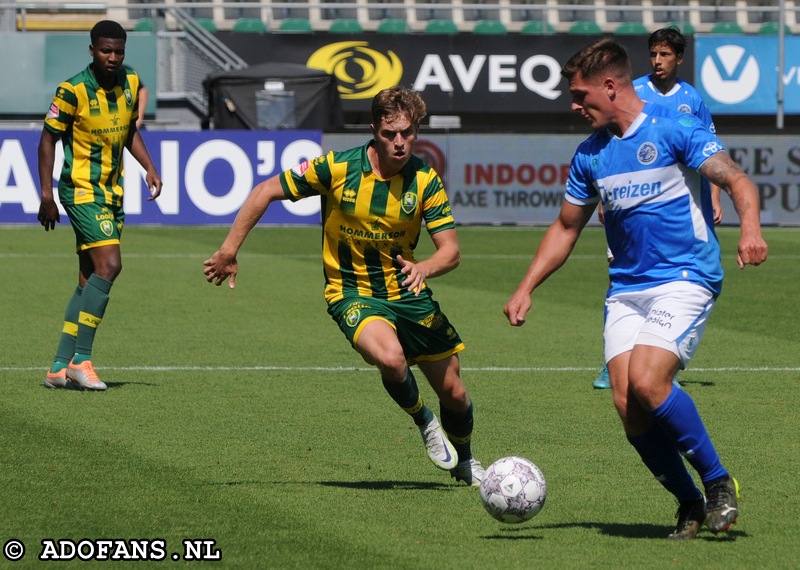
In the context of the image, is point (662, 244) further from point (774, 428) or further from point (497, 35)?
point (497, 35)

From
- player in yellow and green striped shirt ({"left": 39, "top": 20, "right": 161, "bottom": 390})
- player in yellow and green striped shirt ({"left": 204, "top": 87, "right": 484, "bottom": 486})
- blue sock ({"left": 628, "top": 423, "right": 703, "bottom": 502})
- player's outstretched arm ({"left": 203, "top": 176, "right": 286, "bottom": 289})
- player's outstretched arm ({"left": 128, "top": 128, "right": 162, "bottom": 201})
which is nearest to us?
blue sock ({"left": 628, "top": 423, "right": 703, "bottom": 502})

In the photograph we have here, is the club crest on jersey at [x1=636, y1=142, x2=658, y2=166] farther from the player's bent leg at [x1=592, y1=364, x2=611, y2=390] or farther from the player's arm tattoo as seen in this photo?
the player's bent leg at [x1=592, y1=364, x2=611, y2=390]

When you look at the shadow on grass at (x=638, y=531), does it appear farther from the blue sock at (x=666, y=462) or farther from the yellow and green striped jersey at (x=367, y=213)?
the yellow and green striped jersey at (x=367, y=213)

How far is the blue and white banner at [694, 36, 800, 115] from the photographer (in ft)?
103

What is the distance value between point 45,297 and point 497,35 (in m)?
18.6

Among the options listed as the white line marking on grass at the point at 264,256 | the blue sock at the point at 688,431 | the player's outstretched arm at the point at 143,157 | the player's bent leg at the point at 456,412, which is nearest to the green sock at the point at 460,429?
the player's bent leg at the point at 456,412

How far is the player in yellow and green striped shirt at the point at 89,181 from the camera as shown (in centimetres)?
917

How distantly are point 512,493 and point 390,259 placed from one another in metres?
1.46

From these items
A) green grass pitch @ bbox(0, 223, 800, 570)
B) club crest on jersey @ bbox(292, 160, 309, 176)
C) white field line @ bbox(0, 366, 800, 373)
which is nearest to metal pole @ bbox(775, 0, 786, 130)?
green grass pitch @ bbox(0, 223, 800, 570)

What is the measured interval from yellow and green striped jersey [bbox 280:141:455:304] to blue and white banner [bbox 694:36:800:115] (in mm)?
25749

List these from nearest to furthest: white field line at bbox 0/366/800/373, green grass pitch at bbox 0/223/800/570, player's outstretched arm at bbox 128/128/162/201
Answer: green grass pitch at bbox 0/223/800/570 → player's outstretched arm at bbox 128/128/162/201 → white field line at bbox 0/366/800/373

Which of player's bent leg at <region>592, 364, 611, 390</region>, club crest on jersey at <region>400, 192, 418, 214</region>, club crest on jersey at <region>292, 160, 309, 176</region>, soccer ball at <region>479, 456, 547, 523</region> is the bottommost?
player's bent leg at <region>592, 364, 611, 390</region>

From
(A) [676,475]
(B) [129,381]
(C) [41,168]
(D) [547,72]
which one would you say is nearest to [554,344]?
(B) [129,381]

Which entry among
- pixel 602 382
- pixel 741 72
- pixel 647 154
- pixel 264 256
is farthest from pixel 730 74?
pixel 647 154
